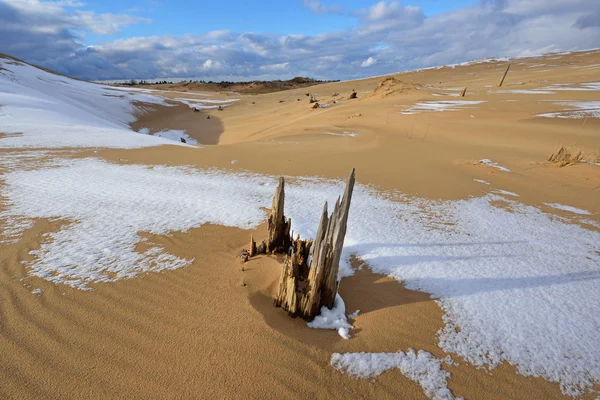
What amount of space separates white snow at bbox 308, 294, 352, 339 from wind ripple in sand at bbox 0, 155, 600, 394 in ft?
2.28

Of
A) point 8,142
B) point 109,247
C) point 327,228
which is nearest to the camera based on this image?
point 327,228

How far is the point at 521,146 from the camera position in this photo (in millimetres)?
9469

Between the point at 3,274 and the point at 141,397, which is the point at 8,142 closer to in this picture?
the point at 3,274

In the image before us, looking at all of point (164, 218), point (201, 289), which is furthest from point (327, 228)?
point (164, 218)

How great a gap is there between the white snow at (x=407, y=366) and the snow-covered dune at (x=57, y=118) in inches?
359

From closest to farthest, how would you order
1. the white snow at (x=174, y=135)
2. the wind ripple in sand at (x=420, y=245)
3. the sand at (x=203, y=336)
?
the sand at (x=203, y=336)
the wind ripple in sand at (x=420, y=245)
the white snow at (x=174, y=135)

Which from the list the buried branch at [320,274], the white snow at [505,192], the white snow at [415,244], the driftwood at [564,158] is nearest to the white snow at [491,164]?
the driftwood at [564,158]

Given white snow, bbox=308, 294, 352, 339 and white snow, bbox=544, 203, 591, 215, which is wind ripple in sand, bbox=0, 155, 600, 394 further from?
white snow, bbox=308, 294, 352, 339

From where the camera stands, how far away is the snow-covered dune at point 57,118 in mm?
9406

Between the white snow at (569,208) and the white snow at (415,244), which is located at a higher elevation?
the white snow at (415,244)

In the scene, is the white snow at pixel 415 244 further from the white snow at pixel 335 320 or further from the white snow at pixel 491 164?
the white snow at pixel 491 164

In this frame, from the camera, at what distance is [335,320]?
2.65 meters

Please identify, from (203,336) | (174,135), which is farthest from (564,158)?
(174,135)

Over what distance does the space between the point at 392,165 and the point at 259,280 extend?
216 inches
